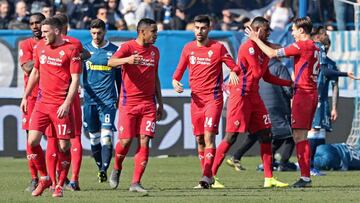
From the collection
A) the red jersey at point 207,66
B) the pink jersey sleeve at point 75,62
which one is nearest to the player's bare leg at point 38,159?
the pink jersey sleeve at point 75,62

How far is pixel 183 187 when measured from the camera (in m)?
16.6

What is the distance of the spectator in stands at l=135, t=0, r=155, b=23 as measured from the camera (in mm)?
24766

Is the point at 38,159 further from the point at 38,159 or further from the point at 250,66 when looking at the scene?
the point at 250,66

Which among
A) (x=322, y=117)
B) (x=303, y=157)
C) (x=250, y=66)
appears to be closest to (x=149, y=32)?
(x=250, y=66)

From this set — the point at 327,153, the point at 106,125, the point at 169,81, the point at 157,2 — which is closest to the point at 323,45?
the point at 327,153

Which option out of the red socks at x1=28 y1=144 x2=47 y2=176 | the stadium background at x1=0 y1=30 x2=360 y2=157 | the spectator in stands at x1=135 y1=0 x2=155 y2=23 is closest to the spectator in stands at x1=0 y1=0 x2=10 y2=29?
the stadium background at x1=0 y1=30 x2=360 y2=157

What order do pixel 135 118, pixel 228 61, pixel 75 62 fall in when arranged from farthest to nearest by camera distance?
Answer: pixel 228 61
pixel 135 118
pixel 75 62

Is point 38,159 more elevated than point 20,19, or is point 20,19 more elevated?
point 20,19

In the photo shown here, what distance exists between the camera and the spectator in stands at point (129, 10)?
82.5 feet

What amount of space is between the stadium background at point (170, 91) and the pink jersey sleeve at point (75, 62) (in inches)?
336

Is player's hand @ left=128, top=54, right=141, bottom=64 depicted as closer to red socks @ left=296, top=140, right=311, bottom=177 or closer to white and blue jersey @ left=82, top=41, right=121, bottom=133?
white and blue jersey @ left=82, top=41, right=121, bottom=133

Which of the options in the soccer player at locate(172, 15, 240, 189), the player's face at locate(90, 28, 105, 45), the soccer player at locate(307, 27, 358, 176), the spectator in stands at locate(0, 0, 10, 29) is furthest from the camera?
the spectator in stands at locate(0, 0, 10, 29)

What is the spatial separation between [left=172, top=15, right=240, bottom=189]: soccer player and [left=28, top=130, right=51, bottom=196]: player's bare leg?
234 centimetres

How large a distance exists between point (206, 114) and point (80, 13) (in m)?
9.03
